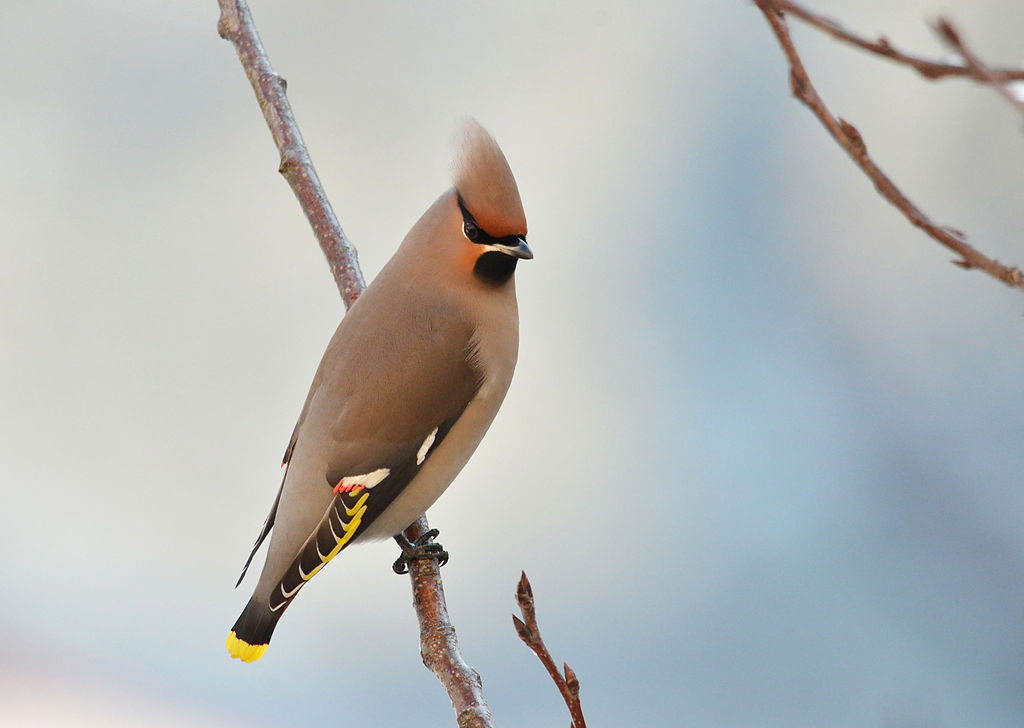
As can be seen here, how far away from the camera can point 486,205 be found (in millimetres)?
2152

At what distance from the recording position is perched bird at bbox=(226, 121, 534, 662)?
2141 mm

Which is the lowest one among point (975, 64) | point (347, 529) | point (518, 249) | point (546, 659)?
point (546, 659)

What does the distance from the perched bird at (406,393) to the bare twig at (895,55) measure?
4.75 feet

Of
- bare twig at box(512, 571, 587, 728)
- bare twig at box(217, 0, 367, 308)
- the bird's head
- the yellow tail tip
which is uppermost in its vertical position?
bare twig at box(217, 0, 367, 308)

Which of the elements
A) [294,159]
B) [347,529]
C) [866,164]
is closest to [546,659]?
[866,164]

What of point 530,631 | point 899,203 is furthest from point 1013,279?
point 530,631

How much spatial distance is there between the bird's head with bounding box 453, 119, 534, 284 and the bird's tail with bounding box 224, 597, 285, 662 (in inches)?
30.5

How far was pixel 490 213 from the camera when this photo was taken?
7.07 ft

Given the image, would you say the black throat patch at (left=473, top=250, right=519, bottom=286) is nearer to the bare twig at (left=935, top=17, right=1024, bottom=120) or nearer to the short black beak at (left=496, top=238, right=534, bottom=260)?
the short black beak at (left=496, top=238, right=534, bottom=260)

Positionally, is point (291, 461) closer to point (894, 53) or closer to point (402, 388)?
point (402, 388)

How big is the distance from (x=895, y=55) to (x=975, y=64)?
0.15 feet

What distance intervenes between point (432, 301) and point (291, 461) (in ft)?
1.43

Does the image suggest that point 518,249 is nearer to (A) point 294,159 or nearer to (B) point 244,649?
(A) point 294,159

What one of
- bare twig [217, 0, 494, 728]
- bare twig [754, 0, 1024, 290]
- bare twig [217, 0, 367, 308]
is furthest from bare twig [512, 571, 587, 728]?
bare twig [217, 0, 367, 308]
